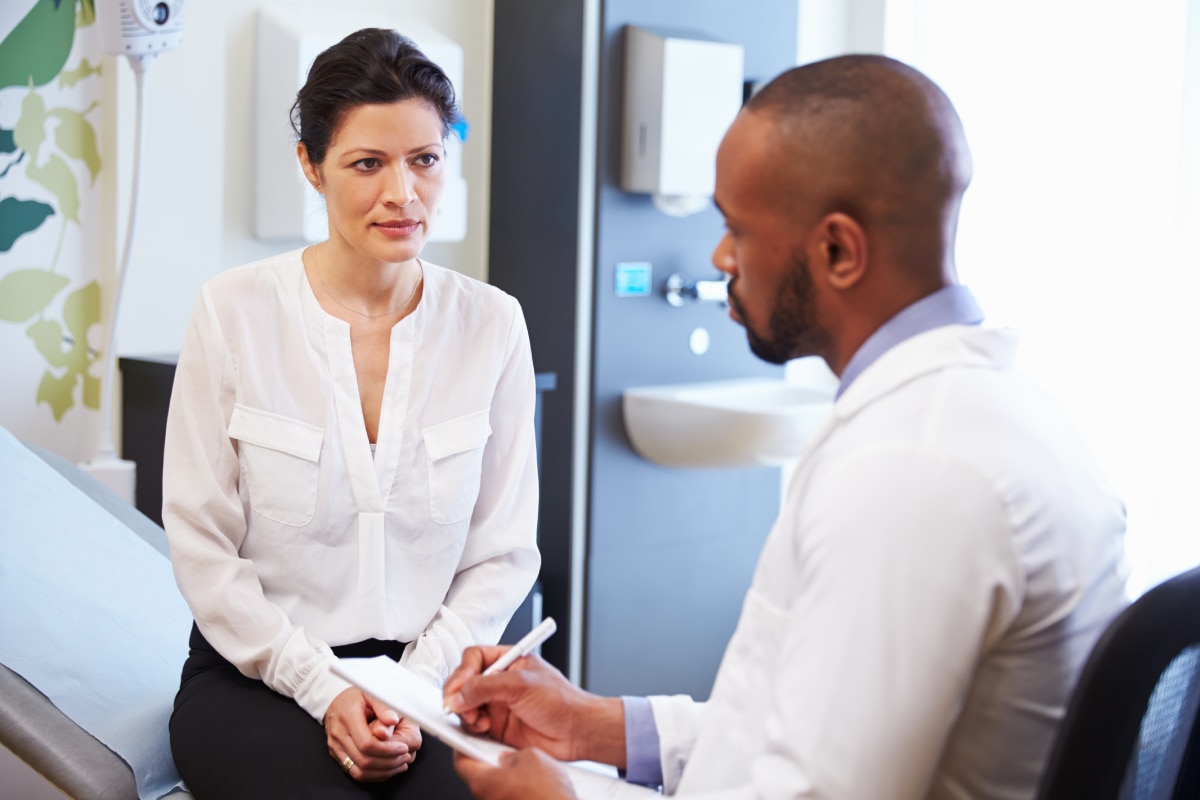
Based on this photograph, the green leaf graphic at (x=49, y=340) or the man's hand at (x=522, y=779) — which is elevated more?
the green leaf graphic at (x=49, y=340)

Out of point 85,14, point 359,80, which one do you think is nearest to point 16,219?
point 85,14

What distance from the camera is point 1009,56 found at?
9.80 ft

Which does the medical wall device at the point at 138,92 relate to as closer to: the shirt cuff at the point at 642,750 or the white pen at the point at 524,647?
the white pen at the point at 524,647

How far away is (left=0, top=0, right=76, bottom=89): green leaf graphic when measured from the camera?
2260 mm

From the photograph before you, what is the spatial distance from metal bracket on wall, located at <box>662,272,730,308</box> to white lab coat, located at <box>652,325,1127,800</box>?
205 centimetres

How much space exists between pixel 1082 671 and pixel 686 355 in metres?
2.30

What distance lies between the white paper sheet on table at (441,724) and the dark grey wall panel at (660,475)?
5.50 feet

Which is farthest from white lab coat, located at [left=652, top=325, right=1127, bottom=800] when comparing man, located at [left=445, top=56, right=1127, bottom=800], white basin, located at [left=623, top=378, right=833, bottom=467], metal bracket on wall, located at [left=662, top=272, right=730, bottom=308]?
metal bracket on wall, located at [left=662, top=272, right=730, bottom=308]

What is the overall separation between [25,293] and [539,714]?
1.58 m

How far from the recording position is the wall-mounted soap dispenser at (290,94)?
250 centimetres

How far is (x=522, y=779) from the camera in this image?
1.01 meters

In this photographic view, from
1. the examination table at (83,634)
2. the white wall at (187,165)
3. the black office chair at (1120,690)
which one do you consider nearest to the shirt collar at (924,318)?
the black office chair at (1120,690)

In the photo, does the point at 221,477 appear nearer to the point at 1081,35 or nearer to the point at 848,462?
the point at 848,462

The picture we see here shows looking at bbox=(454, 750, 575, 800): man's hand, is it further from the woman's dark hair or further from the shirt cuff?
the woman's dark hair
